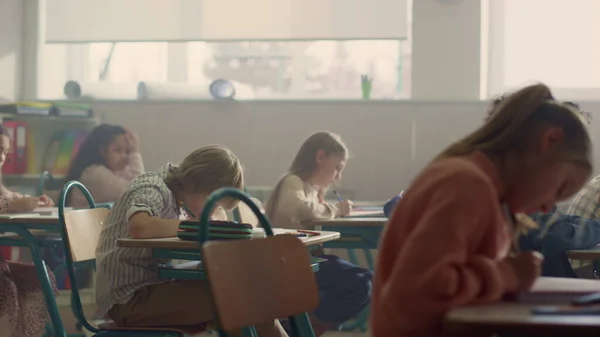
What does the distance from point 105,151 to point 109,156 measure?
0.12 ft

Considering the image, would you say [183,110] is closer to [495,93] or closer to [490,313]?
[495,93]

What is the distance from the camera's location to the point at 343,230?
402 centimetres

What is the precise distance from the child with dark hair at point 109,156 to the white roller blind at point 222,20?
87 cm

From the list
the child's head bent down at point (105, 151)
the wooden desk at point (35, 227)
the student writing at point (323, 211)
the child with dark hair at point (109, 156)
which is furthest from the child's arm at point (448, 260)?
the child's head bent down at point (105, 151)

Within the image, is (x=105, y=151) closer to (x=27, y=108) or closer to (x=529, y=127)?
(x=27, y=108)

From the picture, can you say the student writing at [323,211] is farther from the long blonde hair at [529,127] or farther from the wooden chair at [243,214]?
the long blonde hair at [529,127]

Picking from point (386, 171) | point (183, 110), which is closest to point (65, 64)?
point (183, 110)

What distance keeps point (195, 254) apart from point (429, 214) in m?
1.27

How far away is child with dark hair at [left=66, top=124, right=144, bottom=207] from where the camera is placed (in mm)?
5262

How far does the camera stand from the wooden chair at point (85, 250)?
8.21ft

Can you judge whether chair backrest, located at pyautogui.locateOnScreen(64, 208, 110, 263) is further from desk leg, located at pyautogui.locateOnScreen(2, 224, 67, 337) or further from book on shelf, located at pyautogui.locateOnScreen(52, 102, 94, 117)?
book on shelf, located at pyautogui.locateOnScreen(52, 102, 94, 117)

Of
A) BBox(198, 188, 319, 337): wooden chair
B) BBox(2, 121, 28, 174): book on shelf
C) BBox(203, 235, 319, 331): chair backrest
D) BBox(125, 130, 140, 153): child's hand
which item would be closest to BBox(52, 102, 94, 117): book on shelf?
BBox(2, 121, 28, 174): book on shelf

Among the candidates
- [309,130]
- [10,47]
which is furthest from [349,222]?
[10,47]

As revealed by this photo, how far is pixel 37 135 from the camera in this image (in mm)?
5777
